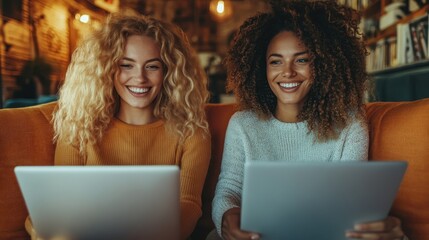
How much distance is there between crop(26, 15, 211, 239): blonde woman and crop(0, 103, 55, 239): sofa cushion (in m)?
0.06

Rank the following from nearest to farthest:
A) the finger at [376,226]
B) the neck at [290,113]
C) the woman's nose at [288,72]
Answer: the finger at [376,226] → the woman's nose at [288,72] → the neck at [290,113]

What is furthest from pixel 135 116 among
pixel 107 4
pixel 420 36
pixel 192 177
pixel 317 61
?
pixel 107 4

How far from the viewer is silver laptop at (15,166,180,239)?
97 centimetres

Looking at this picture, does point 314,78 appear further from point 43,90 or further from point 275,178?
point 43,90

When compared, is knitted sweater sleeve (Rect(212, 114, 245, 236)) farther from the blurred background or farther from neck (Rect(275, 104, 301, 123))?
the blurred background

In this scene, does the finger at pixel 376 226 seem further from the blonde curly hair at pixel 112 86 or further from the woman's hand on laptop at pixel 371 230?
the blonde curly hair at pixel 112 86

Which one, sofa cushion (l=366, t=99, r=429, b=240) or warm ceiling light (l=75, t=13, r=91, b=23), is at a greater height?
warm ceiling light (l=75, t=13, r=91, b=23)

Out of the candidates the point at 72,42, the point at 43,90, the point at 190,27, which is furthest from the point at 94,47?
the point at 190,27

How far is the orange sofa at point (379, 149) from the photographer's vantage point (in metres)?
1.52

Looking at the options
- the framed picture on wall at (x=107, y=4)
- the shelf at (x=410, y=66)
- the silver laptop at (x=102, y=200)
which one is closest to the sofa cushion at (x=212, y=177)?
the silver laptop at (x=102, y=200)

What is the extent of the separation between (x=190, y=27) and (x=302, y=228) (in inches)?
334

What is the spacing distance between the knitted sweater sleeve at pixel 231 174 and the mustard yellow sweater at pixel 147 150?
0.08 meters

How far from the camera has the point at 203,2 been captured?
361 inches

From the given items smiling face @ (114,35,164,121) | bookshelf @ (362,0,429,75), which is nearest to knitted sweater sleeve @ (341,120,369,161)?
smiling face @ (114,35,164,121)
